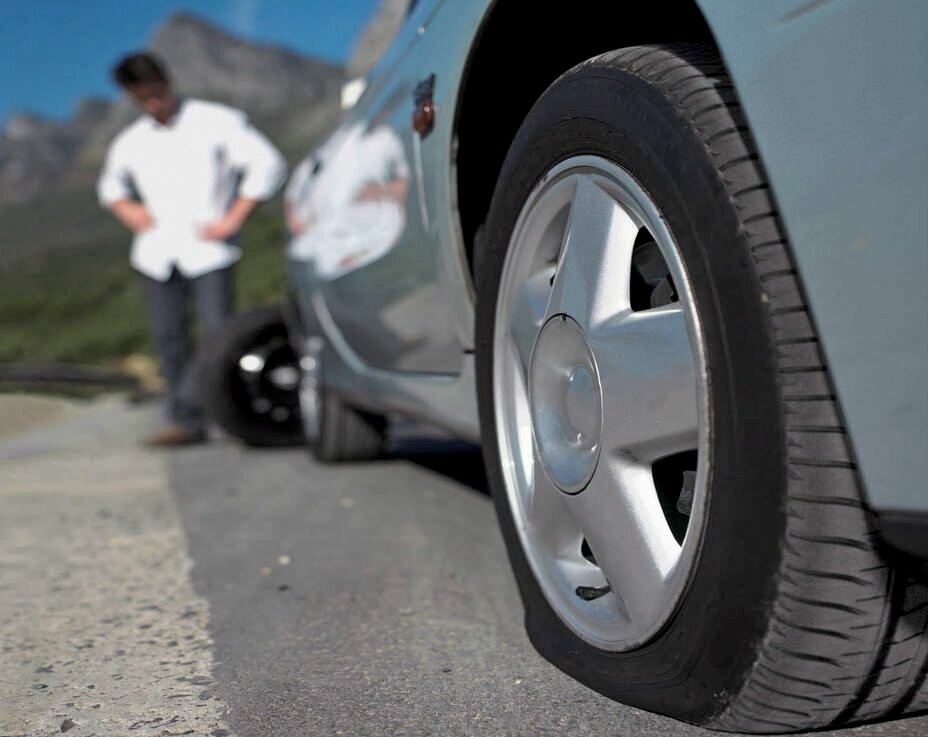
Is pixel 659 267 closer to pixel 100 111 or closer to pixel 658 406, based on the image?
pixel 658 406

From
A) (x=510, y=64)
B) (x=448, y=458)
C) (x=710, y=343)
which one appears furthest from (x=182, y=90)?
(x=710, y=343)

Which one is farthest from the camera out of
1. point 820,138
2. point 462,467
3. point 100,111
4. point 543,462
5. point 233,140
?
point 100,111

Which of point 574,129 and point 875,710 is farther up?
point 574,129

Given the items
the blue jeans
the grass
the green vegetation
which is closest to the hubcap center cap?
the grass

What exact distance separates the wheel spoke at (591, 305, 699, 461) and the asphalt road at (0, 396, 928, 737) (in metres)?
0.39

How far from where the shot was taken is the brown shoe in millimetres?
5773

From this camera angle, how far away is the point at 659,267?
156cm

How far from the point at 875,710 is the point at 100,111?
163m

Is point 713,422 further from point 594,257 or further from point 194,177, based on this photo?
point 194,177

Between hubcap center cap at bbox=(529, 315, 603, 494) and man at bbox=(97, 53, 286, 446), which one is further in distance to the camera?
man at bbox=(97, 53, 286, 446)

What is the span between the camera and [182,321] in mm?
5914

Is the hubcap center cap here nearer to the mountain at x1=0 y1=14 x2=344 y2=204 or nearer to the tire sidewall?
the tire sidewall

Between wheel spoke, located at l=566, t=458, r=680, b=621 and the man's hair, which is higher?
the man's hair

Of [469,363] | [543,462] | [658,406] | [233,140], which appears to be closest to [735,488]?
[658,406]
